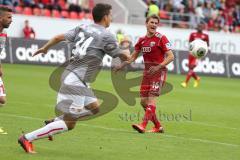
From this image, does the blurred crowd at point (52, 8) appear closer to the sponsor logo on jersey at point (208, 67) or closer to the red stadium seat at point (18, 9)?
the red stadium seat at point (18, 9)

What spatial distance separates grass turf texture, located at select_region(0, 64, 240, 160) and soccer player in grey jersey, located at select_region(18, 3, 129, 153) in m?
0.47

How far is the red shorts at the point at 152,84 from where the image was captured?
44.5ft

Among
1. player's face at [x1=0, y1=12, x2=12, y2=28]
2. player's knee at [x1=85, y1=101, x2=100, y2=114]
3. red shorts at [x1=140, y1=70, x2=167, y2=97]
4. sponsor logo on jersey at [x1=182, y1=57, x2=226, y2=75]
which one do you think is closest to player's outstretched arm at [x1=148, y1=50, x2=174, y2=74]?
red shorts at [x1=140, y1=70, x2=167, y2=97]

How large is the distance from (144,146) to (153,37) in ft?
9.60

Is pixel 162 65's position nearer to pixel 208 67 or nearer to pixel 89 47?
pixel 89 47

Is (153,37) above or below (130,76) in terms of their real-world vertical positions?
above

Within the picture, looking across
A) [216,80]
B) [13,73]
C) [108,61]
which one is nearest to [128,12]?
[108,61]

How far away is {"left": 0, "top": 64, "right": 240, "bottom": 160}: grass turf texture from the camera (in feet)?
35.2

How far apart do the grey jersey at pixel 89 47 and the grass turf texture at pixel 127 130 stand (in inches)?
50.2

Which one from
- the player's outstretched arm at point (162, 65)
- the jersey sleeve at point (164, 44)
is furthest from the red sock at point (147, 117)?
the jersey sleeve at point (164, 44)

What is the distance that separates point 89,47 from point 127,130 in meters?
3.70

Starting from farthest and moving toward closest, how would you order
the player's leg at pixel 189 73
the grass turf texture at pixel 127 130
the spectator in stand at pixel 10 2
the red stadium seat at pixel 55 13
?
the red stadium seat at pixel 55 13 < the spectator in stand at pixel 10 2 < the player's leg at pixel 189 73 < the grass turf texture at pixel 127 130

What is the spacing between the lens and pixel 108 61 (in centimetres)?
3350

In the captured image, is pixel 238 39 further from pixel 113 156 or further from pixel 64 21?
pixel 113 156
